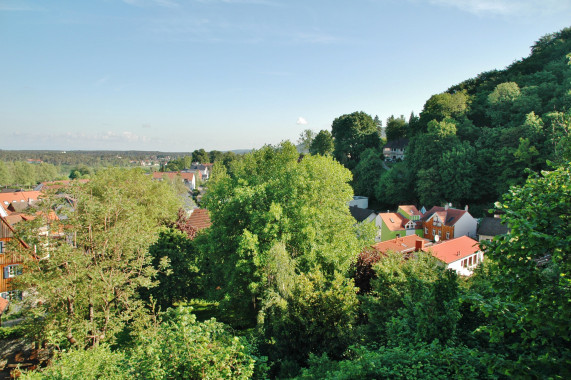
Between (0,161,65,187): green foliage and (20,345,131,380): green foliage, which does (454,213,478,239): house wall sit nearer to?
(20,345,131,380): green foliage

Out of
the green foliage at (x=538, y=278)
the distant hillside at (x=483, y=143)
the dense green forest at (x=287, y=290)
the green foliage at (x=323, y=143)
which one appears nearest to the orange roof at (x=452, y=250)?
the dense green forest at (x=287, y=290)

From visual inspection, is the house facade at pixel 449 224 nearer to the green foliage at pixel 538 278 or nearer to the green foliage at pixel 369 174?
the green foliage at pixel 369 174

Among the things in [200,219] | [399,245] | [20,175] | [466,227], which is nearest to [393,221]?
[466,227]

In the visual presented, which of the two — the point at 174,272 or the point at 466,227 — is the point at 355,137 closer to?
the point at 466,227

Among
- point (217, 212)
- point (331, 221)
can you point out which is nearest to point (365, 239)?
point (331, 221)

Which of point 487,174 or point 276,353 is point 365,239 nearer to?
point 276,353

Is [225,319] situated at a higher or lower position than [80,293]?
lower

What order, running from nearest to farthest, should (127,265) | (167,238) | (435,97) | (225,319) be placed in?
(127,265) → (225,319) → (167,238) → (435,97)
